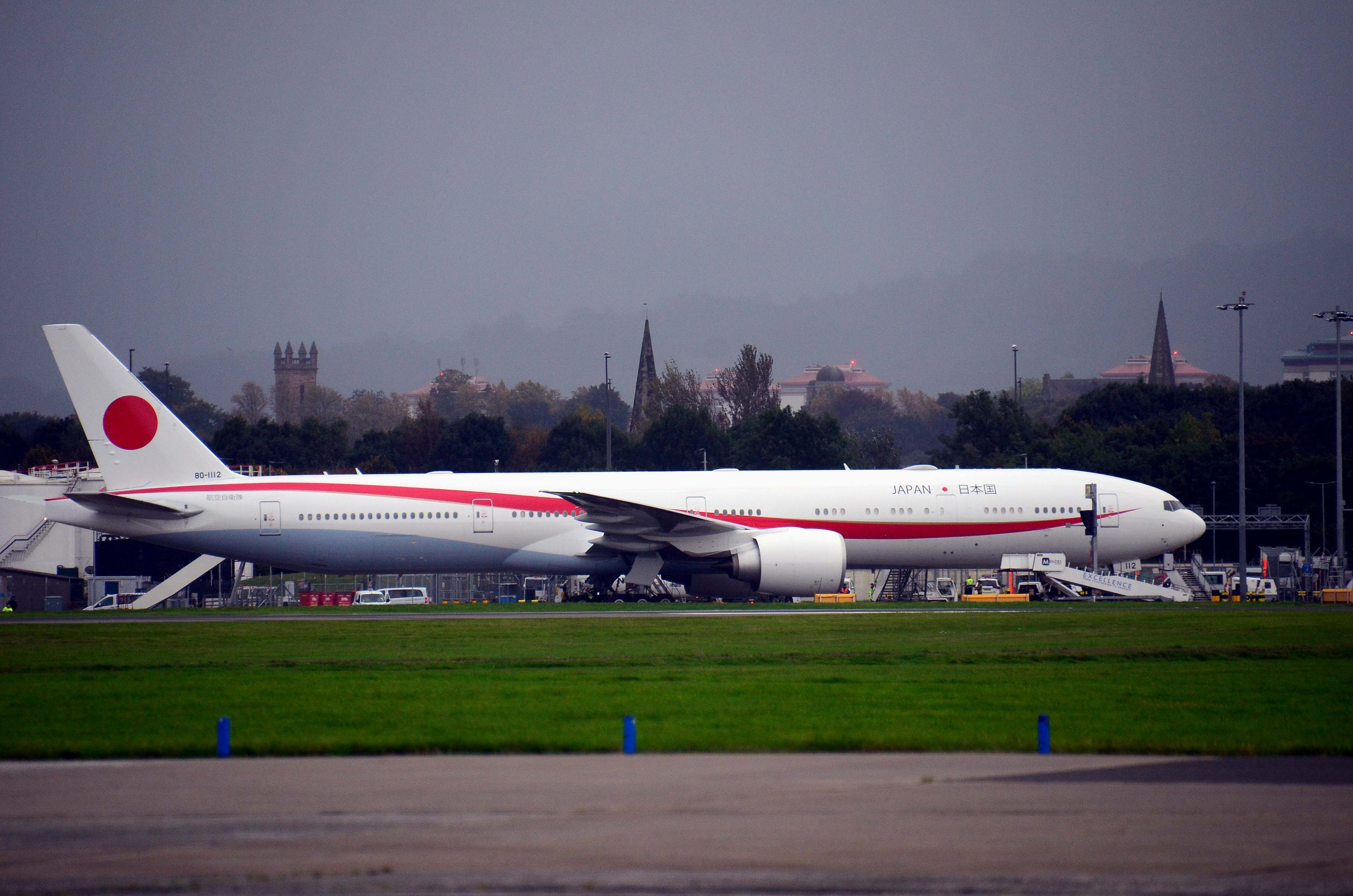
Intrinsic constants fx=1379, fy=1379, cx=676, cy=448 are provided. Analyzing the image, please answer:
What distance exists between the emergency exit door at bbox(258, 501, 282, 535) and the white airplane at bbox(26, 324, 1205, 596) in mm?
43

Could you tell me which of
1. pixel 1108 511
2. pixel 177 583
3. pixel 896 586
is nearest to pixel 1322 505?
pixel 896 586

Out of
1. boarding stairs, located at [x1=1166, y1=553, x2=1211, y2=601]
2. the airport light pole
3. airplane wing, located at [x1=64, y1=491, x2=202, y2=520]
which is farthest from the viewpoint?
the airport light pole

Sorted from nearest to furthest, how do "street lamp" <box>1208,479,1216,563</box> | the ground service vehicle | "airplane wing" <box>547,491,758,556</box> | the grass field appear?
the grass field, "airplane wing" <box>547,491,758,556</box>, the ground service vehicle, "street lamp" <box>1208,479,1216,563</box>

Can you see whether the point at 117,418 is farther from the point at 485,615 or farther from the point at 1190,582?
the point at 1190,582

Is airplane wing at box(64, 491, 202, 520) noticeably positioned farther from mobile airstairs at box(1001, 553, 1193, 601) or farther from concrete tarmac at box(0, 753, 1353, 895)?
Answer: concrete tarmac at box(0, 753, 1353, 895)

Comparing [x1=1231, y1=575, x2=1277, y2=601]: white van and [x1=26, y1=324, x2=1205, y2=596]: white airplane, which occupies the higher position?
[x1=26, y1=324, x2=1205, y2=596]: white airplane

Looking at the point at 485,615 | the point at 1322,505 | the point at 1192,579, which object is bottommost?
the point at 485,615

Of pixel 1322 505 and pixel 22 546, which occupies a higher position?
pixel 1322 505

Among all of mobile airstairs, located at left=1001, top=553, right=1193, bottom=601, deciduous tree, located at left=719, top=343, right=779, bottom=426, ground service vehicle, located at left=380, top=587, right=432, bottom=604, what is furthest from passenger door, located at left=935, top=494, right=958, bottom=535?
A: deciduous tree, located at left=719, top=343, right=779, bottom=426

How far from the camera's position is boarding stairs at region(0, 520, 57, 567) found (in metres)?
60.1

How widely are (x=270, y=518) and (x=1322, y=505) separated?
55.7m

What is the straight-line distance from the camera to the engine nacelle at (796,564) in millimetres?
37156

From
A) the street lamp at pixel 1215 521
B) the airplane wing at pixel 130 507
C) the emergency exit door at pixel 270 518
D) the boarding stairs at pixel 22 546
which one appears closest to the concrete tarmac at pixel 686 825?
the airplane wing at pixel 130 507

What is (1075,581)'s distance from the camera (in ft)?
132
